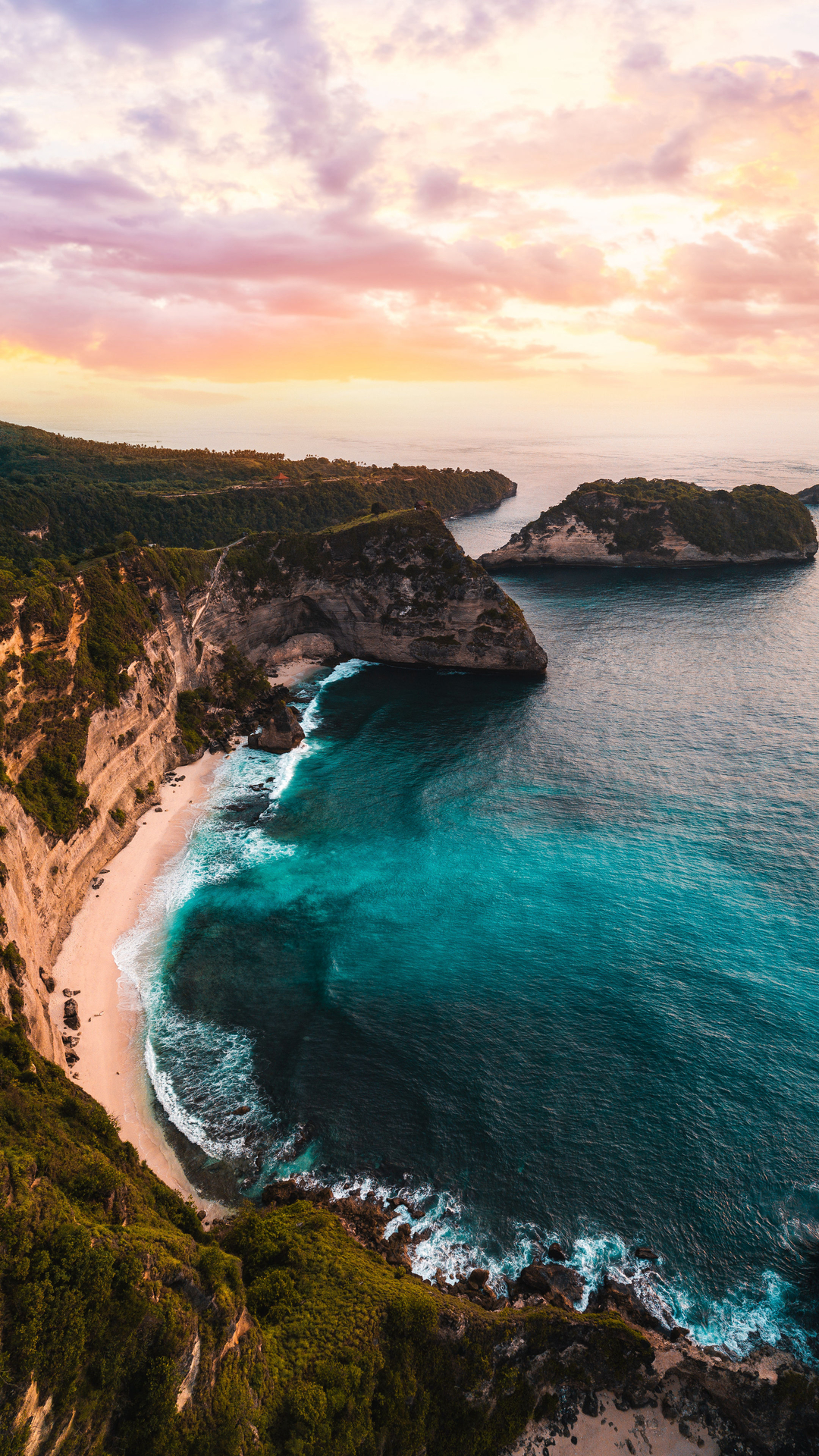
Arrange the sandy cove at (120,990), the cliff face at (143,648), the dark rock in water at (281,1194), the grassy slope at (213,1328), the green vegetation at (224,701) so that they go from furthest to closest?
the green vegetation at (224,701) < the cliff face at (143,648) < the sandy cove at (120,990) < the dark rock in water at (281,1194) < the grassy slope at (213,1328)

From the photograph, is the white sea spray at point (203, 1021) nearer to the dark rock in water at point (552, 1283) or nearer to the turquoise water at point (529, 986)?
the turquoise water at point (529, 986)

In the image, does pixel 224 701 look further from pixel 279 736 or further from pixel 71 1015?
pixel 71 1015

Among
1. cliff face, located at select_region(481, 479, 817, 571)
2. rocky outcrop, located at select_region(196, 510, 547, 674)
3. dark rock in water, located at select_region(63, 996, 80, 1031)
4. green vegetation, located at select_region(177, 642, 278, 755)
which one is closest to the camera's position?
dark rock in water, located at select_region(63, 996, 80, 1031)

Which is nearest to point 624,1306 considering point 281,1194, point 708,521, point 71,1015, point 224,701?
point 281,1194

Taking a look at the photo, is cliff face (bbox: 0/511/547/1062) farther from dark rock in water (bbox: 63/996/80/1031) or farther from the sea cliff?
the sea cliff

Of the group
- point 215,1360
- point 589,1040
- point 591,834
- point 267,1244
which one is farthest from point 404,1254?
point 591,834

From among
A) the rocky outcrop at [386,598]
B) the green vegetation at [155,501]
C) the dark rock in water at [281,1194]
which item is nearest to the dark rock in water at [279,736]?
the rocky outcrop at [386,598]

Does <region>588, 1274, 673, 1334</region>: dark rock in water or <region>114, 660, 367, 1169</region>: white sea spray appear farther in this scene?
<region>114, 660, 367, 1169</region>: white sea spray

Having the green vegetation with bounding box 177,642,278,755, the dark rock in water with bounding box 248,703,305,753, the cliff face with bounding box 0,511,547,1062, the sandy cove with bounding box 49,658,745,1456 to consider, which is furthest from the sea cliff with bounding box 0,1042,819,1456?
the green vegetation with bounding box 177,642,278,755
